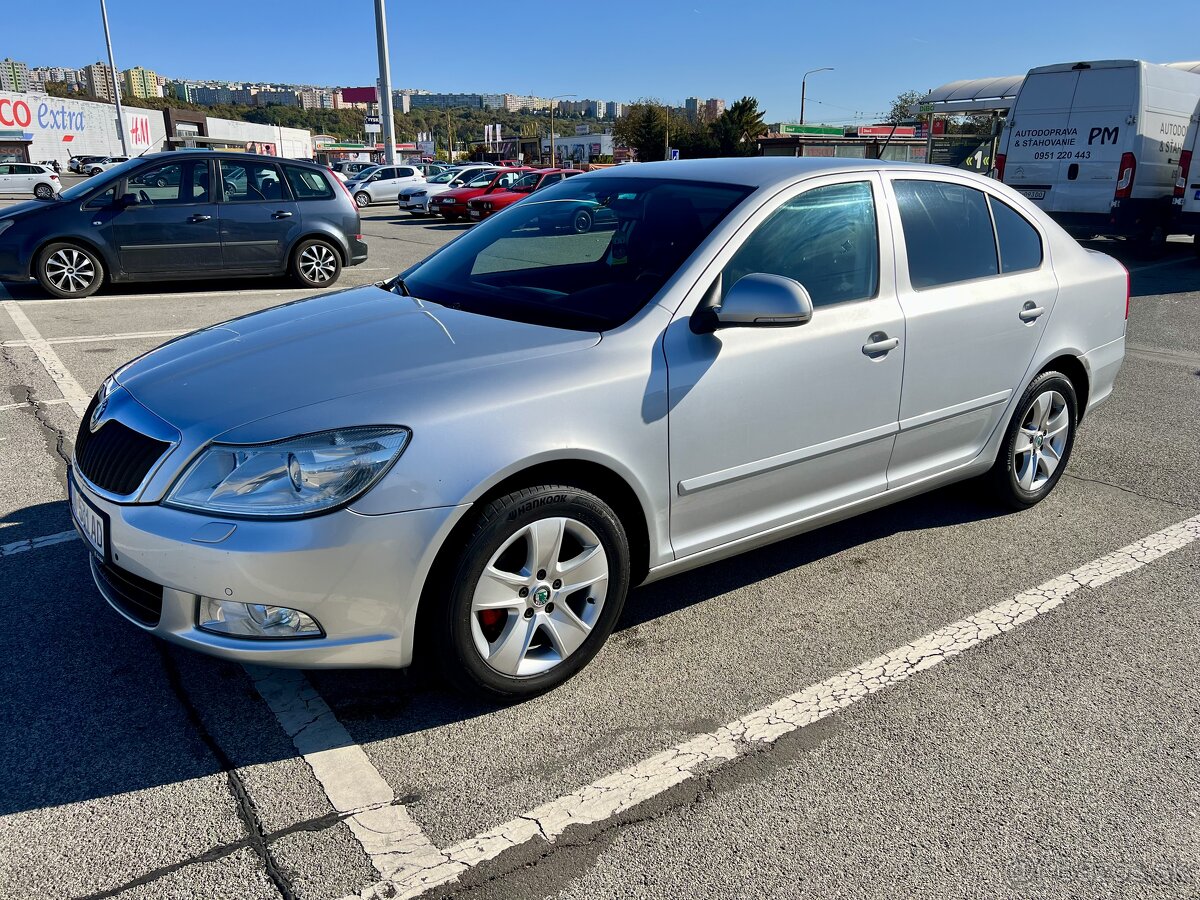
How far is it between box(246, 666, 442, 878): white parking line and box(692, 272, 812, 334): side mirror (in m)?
1.73

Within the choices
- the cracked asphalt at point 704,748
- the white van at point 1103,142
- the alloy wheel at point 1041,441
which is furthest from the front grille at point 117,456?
the white van at point 1103,142

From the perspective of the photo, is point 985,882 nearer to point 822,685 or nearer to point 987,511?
point 822,685

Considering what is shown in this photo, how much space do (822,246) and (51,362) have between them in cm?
644

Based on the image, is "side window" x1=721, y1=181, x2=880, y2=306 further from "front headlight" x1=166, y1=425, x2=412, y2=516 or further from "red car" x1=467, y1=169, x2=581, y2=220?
"red car" x1=467, y1=169, x2=581, y2=220

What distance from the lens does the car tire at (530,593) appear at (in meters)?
2.63

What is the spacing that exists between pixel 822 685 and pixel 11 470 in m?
4.26

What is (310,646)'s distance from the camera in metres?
2.53

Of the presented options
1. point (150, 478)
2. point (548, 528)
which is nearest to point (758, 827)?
point (548, 528)

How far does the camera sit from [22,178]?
3719 cm

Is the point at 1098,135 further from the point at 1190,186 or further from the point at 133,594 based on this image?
the point at 133,594

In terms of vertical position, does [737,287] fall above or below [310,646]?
above

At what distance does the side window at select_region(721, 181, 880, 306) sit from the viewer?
3297 mm

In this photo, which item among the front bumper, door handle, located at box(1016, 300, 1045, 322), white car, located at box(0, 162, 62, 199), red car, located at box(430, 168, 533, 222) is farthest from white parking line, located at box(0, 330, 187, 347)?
white car, located at box(0, 162, 62, 199)

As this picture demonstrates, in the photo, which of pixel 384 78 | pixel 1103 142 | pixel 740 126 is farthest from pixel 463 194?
pixel 740 126
